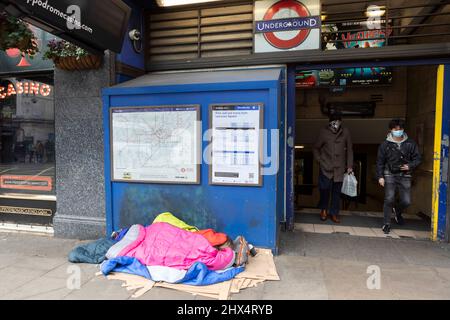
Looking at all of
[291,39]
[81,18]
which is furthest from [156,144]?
[291,39]

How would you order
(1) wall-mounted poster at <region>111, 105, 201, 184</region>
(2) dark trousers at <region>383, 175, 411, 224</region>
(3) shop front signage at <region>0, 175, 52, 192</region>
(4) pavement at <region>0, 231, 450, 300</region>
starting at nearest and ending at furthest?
(4) pavement at <region>0, 231, 450, 300</region>, (1) wall-mounted poster at <region>111, 105, 201, 184</region>, (2) dark trousers at <region>383, 175, 411, 224</region>, (3) shop front signage at <region>0, 175, 52, 192</region>

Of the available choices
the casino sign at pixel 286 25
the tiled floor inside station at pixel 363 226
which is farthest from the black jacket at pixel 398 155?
the casino sign at pixel 286 25

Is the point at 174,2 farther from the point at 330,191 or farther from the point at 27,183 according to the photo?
the point at 330,191

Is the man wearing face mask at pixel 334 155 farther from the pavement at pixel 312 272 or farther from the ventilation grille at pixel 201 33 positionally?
the ventilation grille at pixel 201 33

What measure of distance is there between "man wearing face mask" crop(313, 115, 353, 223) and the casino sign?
144cm

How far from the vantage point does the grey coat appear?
17.6 ft

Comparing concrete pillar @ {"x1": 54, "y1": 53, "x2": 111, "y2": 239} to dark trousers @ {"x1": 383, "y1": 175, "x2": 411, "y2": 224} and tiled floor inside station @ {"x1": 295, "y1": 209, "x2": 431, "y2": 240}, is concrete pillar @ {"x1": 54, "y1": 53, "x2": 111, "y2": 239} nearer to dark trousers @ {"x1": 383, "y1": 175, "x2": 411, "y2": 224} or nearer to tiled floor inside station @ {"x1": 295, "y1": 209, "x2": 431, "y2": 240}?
tiled floor inside station @ {"x1": 295, "y1": 209, "x2": 431, "y2": 240}

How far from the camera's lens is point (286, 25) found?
4.84m

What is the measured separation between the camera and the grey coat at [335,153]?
5355mm

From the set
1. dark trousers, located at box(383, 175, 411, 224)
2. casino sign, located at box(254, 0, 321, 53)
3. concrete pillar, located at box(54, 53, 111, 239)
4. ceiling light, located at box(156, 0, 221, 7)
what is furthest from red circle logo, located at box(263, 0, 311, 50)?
concrete pillar, located at box(54, 53, 111, 239)

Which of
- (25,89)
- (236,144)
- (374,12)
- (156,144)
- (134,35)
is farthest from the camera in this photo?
(25,89)

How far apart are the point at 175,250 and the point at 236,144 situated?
1.53 metres

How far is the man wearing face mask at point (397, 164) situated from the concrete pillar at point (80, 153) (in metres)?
4.45
